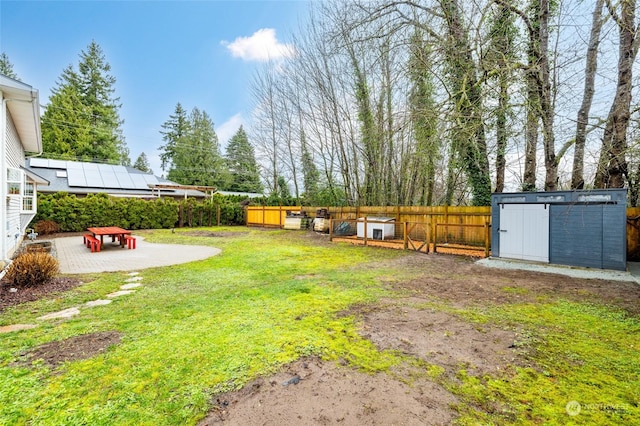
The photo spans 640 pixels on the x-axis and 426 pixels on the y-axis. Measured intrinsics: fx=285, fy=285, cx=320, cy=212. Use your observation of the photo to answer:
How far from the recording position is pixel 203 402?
1.79m

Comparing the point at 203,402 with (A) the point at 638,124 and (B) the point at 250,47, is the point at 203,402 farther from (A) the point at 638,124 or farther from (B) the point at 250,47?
(B) the point at 250,47

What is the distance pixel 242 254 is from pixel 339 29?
6243mm

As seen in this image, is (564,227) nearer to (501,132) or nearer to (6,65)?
(501,132)

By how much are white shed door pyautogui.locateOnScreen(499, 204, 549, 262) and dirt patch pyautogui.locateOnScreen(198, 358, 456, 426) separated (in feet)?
19.6

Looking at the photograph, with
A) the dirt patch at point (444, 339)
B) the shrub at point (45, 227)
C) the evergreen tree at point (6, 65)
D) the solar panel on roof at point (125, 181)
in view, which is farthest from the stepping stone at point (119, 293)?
the evergreen tree at point (6, 65)

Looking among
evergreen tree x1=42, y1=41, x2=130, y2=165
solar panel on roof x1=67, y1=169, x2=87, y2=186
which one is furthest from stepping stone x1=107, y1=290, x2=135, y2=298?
evergreen tree x1=42, y1=41, x2=130, y2=165

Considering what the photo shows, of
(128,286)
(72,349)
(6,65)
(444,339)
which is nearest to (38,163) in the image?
(6,65)

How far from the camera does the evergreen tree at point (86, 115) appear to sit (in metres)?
22.7

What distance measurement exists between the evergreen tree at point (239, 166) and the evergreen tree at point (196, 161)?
59.3 inches

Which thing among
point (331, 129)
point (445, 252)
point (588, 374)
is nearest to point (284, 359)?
point (588, 374)

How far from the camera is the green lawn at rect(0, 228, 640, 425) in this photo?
1739 mm

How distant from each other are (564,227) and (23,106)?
11.9 metres

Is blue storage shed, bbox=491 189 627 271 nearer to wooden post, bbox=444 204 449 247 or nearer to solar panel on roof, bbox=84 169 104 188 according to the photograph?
wooden post, bbox=444 204 449 247

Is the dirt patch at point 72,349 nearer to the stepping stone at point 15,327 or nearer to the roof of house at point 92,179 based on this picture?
the stepping stone at point 15,327
